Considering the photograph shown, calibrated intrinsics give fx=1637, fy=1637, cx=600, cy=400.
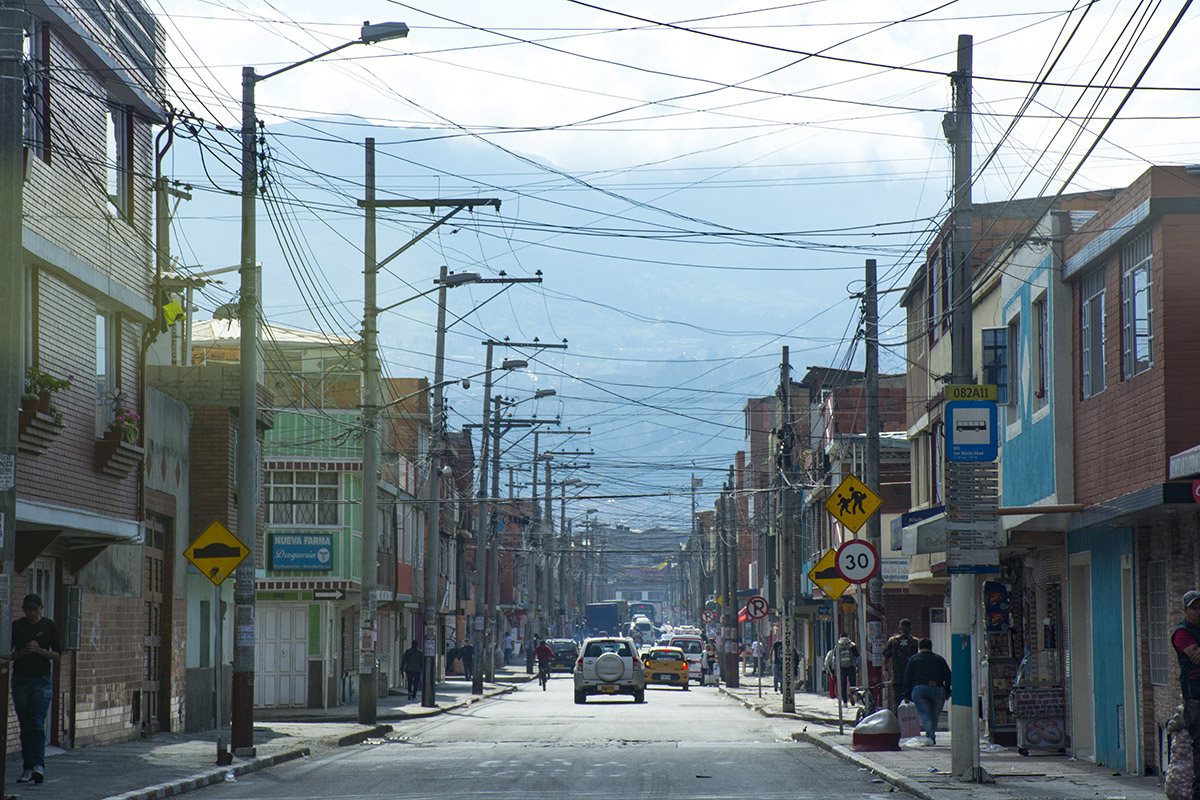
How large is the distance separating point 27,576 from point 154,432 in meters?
5.78

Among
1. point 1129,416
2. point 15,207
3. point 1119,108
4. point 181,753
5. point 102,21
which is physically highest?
point 102,21

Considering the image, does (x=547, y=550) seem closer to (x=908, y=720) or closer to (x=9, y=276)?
(x=908, y=720)

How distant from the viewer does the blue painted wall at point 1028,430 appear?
2091 centimetres

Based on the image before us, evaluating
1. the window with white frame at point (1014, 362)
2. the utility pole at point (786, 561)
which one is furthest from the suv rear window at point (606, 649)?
the window with white frame at point (1014, 362)

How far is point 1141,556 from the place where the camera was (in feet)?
60.3

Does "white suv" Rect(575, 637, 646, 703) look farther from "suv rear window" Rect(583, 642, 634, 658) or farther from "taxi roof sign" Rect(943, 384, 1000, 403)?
"taxi roof sign" Rect(943, 384, 1000, 403)

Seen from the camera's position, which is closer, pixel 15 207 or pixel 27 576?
pixel 15 207

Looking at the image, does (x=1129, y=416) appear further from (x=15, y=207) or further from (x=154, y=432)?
(x=154, y=432)

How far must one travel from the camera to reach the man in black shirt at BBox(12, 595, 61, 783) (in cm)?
1683

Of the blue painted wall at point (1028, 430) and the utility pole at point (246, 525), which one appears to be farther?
the utility pole at point (246, 525)

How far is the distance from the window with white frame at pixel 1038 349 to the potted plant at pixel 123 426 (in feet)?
40.7

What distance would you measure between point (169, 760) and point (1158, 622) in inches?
477

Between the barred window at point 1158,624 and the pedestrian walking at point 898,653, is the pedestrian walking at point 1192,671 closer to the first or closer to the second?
the barred window at point 1158,624

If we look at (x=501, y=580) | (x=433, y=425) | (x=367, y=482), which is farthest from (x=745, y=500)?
(x=367, y=482)
